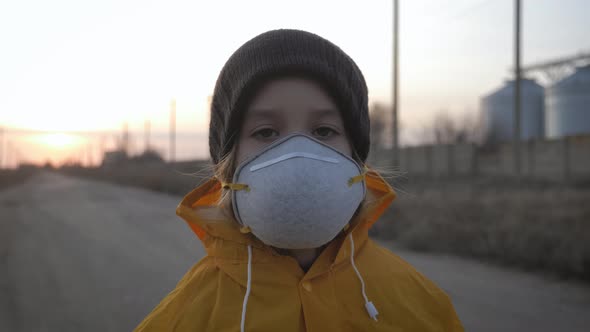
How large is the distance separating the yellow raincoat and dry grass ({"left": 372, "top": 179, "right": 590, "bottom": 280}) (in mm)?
1819

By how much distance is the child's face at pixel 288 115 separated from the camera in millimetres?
1662

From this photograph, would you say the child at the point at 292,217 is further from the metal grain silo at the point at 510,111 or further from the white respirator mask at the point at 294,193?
the metal grain silo at the point at 510,111

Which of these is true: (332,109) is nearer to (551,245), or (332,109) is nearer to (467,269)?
(467,269)

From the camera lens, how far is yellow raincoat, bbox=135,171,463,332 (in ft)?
4.91

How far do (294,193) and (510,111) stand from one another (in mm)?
34607

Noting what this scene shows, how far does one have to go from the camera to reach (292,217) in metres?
1.46

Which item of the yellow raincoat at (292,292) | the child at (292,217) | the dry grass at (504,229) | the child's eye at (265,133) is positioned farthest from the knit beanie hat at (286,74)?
the dry grass at (504,229)

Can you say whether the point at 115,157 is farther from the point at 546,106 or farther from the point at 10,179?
the point at 546,106

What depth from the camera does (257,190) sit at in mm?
1533

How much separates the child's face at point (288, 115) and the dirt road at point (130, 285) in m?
2.12

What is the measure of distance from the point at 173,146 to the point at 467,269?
36.3m

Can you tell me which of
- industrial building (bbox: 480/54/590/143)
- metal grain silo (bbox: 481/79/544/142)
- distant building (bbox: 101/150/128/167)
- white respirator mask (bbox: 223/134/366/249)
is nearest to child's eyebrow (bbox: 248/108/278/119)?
white respirator mask (bbox: 223/134/366/249)

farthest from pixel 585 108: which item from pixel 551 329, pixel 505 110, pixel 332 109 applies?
pixel 332 109

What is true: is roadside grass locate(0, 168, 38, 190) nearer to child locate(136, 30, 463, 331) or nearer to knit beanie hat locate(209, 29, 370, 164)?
knit beanie hat locate(209, 29, 370, 164)
